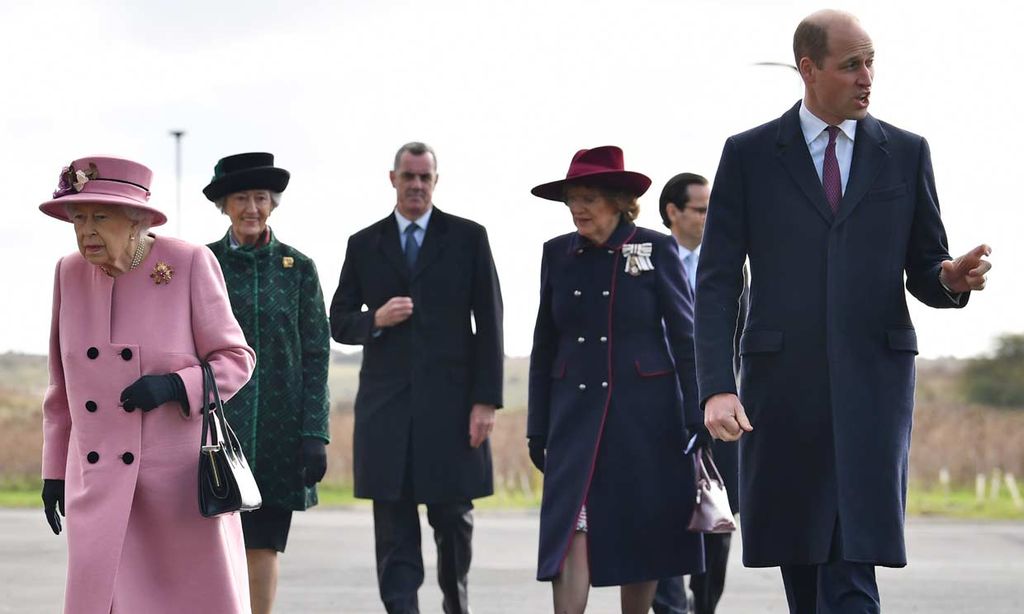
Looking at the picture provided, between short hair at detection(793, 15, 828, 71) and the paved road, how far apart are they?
5373mm

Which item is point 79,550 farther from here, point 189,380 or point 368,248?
point 368,248

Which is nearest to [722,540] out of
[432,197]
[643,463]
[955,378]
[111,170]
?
[643,463]

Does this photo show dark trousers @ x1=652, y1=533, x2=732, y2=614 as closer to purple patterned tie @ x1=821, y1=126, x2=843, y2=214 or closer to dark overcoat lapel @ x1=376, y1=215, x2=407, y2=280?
dark overcoat lapel @ x1=376, y1=215, x2=407, y2=280

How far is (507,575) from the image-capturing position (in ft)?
44.1

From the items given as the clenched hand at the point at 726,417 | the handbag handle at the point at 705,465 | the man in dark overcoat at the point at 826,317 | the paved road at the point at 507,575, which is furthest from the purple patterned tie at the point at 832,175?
the paved road at the point at 507,575

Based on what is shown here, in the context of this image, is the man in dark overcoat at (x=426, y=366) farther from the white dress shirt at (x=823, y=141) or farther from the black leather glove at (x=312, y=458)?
the white dress shirt at (x=823, y=141)

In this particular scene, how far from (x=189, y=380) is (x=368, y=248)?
3472mm

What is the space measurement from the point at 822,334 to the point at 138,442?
2318 millimetres

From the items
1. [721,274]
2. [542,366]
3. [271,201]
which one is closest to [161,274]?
[721,274]

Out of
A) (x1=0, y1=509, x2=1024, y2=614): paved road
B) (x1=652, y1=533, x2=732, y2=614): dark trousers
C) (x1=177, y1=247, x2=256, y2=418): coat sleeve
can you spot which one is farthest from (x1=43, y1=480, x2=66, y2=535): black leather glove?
(x1=0, y1=509, x2=1024, y2=614): paved road

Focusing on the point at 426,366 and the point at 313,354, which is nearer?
the point at 313,354

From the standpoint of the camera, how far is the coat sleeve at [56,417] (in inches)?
267

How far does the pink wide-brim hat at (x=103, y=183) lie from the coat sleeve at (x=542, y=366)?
2551 mm

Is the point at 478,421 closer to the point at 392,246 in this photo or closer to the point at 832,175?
the point at 392,246
